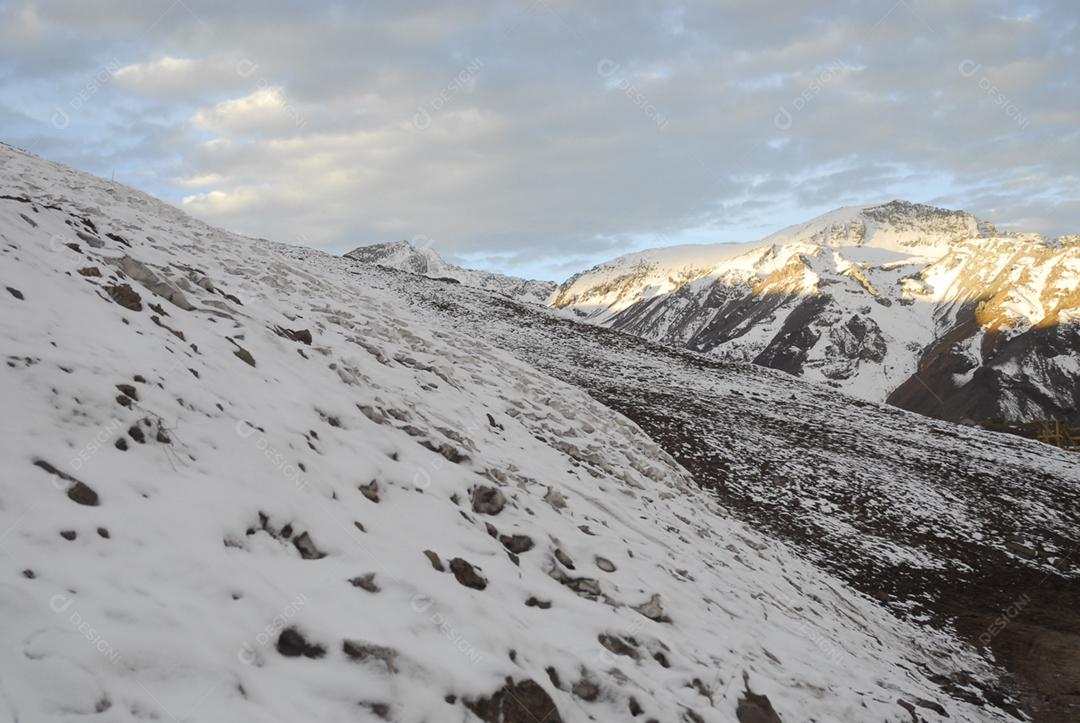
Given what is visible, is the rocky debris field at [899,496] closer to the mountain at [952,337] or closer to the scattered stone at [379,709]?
the scattered stone at [379,709]

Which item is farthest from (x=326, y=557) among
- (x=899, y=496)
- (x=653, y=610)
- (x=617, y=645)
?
(x=899, y=496)

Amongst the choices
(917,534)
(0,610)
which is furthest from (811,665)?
(917,534)

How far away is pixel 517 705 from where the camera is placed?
525 cm

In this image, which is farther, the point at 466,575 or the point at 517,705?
the point at 466,575

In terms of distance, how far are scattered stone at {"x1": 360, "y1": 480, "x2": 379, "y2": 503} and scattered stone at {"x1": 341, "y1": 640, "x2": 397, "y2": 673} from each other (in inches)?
103

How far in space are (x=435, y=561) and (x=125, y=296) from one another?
6.30 m

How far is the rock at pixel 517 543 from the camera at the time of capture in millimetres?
8023

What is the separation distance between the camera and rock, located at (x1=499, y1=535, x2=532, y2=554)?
8.02m

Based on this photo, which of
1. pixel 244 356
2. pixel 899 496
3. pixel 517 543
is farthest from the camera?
pixel 899 496

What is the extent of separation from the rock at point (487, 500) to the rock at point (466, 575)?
63.8 inches

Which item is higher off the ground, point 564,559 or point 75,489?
point 75,489
